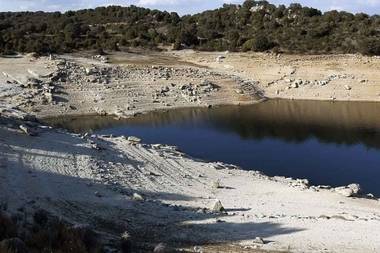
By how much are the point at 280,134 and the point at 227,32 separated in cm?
2818

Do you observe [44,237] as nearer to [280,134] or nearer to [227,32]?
[280,134]

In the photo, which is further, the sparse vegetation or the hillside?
the hillside

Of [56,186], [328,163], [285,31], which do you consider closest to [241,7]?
[285,31]

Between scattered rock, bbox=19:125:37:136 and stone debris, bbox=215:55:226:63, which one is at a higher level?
stone debris, bbox=215:55:226:63

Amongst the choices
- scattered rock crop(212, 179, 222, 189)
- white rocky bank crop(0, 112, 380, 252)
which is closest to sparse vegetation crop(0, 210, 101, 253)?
white rocky bank crop(0, 112, 380, 252)

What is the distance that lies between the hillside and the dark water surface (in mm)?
10282

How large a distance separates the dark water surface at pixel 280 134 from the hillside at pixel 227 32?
33.7 ft

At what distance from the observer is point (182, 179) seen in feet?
81.1

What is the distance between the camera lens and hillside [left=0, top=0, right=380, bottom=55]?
56781 millimetres

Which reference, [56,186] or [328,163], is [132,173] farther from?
[328,163]

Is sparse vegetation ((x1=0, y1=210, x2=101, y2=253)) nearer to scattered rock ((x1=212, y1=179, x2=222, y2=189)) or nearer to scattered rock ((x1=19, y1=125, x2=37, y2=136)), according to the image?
scattered rock ((x1=212, y1=179, x2=222, y2=189))

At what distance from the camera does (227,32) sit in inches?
2534

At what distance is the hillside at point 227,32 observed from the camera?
56.8 m

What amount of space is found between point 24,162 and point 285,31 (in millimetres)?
43471
